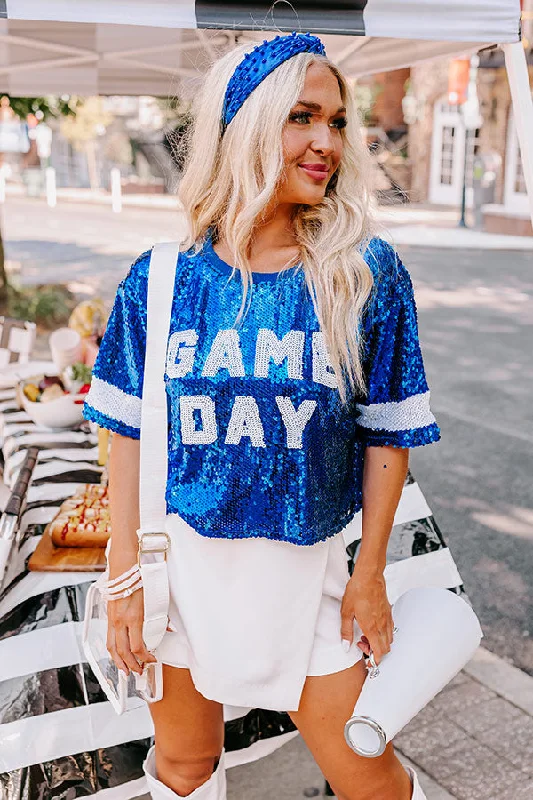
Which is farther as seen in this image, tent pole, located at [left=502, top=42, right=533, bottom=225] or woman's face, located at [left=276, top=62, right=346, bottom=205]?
tent pole, located at [left=502, top=42, right=533, bottom=225]

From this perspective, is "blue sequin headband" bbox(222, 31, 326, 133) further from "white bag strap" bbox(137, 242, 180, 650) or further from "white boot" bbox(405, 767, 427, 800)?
"white boot" bbox(405, 767, 427, 800)

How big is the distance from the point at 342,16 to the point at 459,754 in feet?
7.26

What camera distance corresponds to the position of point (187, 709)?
1.71 metres

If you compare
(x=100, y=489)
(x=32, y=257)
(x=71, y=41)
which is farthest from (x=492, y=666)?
(x=32, y=257)

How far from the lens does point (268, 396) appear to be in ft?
4.95

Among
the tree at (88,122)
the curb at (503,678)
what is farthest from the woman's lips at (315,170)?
the tree at (88,122)

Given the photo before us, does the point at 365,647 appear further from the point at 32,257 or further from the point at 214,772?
the point at 32,257

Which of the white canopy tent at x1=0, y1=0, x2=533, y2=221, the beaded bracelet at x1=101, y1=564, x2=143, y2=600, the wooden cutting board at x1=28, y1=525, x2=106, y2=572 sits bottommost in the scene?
the wooden cutting board at x1=28, y1=525, x2=106, y2=572

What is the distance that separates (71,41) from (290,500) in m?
3.35

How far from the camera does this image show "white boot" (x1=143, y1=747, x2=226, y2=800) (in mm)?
1742

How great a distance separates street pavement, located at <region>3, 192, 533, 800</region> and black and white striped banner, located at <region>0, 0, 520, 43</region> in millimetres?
582

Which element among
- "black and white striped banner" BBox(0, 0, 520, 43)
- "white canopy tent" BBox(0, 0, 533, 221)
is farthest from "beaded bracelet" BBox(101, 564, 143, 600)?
"black and white striped banner" BBox(0, 0, 520, 43)

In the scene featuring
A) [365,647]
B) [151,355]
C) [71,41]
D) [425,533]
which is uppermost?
[71,41]

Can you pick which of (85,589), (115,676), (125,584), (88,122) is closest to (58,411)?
(85,589)
